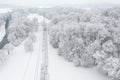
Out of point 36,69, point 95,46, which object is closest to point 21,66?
point 36,69

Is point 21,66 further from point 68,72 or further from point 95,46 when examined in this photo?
point 95,46

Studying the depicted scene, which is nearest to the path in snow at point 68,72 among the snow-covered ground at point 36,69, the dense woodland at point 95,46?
the snow-covered ground at point 36,69

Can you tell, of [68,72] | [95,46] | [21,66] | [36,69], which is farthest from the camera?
[21,66]

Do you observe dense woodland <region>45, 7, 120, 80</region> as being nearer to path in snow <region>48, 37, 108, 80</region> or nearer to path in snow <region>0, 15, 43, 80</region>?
path in snow <region>48, 37, 108, 80</region>

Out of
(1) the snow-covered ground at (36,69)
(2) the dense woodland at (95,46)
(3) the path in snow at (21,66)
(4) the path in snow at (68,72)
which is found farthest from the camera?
(3) the path in snow at (21,66)

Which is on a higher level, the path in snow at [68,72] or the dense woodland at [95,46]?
the dense woodland at [95,46]

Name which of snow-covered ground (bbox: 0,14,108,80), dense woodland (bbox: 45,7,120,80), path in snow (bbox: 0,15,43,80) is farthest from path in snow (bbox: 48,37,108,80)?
path in snow (bbox: 0,15,43,80)

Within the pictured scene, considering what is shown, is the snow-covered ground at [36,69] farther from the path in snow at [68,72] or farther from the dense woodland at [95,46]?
the dense woodland at [95,46]

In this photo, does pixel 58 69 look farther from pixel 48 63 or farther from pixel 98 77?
pixel 98 77
